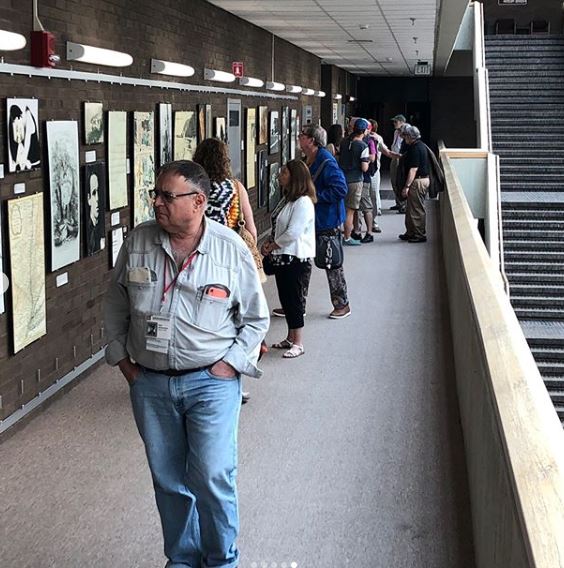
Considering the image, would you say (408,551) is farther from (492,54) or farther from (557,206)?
(492,54)

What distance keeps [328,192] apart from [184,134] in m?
1.91

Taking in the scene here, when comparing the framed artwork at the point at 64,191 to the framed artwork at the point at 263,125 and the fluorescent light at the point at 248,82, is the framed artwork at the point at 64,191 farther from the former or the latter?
the framed artwork at the point at 263,125

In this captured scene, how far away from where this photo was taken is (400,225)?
51.8ft

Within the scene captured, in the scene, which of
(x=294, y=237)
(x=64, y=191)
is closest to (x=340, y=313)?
(x=294, y=237)

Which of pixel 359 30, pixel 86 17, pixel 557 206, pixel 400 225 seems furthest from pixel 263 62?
pixel 86 17

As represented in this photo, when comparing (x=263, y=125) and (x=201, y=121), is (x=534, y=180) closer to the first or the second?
(x=263, y=125)

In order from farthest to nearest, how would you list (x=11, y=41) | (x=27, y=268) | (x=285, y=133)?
1. (x=285, y=133)
2. (x=27, y=268)
3. (x=11, y=41)

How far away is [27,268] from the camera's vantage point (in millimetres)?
5539

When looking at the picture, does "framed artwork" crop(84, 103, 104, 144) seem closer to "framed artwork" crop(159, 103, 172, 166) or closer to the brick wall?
the brick wall

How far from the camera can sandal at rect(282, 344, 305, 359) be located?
7250 mm

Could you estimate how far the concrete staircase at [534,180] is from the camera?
14.2 m

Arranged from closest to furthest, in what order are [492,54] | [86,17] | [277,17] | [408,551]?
[408,551], [86,17], [277,17], [492,54]

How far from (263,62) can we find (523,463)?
1163 centimetres

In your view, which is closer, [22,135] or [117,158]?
[22,135]
